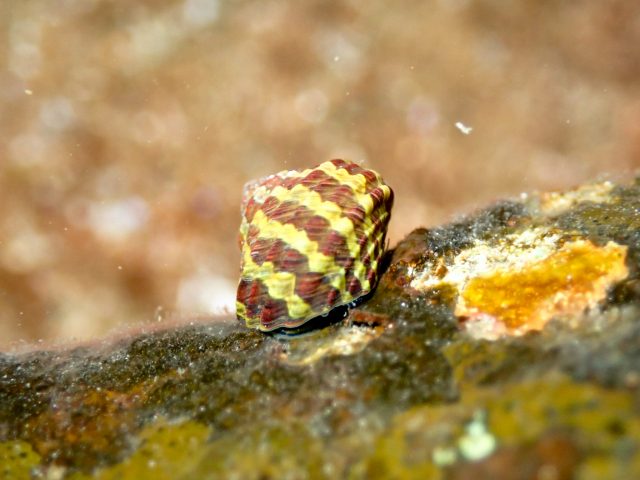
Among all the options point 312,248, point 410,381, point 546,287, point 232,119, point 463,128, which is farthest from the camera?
point 463,128

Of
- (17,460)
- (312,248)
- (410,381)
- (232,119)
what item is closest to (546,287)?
(410,381)

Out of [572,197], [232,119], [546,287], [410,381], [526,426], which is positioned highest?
[232,119]

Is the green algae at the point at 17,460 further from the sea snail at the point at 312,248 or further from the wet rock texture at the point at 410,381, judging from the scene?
the sea snail at the point at 312,248

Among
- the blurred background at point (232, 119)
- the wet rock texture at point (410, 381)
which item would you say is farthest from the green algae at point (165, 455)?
the blurred background at point (232, 119)

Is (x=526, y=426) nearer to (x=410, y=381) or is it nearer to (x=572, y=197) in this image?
(x=410, y=381)

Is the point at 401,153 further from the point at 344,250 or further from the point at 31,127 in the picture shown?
the point at 31,127

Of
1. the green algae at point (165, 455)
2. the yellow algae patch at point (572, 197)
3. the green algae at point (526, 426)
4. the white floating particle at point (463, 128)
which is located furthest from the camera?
the white floating particle at point (463, 128)

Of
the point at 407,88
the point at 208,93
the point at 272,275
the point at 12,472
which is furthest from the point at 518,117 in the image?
the point at 12,472
